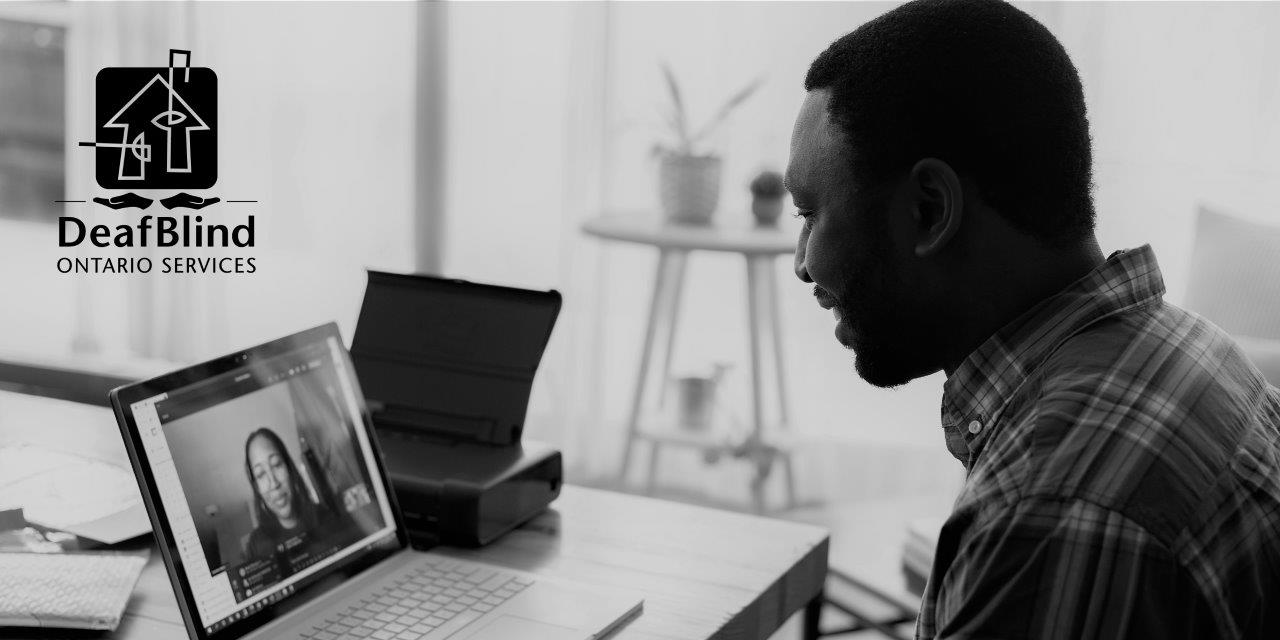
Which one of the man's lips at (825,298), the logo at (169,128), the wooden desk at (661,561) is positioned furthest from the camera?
the logo at (169,128)

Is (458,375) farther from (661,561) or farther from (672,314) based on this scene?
(672,314)

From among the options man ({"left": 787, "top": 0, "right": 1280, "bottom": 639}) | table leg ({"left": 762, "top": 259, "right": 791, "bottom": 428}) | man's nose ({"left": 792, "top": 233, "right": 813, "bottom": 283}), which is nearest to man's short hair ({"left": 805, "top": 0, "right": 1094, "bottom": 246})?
man ({"left": 787, "top": 0, "right": 1280, "bottom": 639})

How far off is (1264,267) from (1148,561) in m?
2.18

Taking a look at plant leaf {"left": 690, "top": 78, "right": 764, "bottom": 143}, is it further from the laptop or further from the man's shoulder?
the man's shoulder

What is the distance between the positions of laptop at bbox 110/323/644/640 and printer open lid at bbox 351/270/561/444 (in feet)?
0.50

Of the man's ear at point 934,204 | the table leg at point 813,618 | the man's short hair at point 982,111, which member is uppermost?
the man's short hair at point 982,111

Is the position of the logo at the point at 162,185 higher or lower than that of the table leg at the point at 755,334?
higher

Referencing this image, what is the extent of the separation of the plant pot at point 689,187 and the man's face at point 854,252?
6.83 ft

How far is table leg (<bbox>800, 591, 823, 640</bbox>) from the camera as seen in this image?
58.1 inches

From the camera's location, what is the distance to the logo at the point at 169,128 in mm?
3826

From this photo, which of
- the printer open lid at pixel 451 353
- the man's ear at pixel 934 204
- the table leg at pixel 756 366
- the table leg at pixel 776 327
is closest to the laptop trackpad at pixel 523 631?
the printer open lid at pixel 451 353

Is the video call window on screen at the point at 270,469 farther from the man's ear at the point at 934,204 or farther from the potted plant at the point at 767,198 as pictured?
the potted plant at the point at 767,198

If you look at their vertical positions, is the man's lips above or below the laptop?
above

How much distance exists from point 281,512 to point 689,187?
82.2 inches
